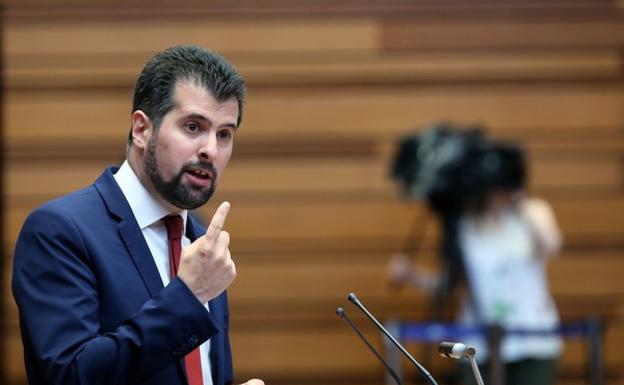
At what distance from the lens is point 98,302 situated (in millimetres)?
2166

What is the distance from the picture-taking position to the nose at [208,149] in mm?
2232

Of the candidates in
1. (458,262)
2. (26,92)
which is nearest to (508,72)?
(458,262)

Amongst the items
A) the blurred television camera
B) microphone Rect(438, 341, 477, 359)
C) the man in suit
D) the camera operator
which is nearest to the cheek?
the man in suit

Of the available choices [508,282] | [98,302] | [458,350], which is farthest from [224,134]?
[508,282]

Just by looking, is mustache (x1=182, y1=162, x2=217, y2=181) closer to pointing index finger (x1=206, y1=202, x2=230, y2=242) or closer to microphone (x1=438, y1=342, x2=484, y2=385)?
pointing index finger (x1=206, y1=202, x2=230, y2=242)

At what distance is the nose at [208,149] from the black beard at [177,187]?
1 cm

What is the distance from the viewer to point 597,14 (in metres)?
6.64

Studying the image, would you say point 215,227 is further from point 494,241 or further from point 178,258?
point 494,241

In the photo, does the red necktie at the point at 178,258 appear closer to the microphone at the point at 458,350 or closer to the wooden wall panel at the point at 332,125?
the microphone at the point at 458,350

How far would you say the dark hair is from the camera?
2.27 metres

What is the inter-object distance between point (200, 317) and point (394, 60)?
15.3 feet

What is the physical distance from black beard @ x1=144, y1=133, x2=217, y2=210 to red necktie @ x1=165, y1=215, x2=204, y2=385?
0.27ft

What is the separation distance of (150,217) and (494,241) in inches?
145

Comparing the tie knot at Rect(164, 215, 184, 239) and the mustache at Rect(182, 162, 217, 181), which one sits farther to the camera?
the tie knot at Rect(164, 215, 184, 239)
